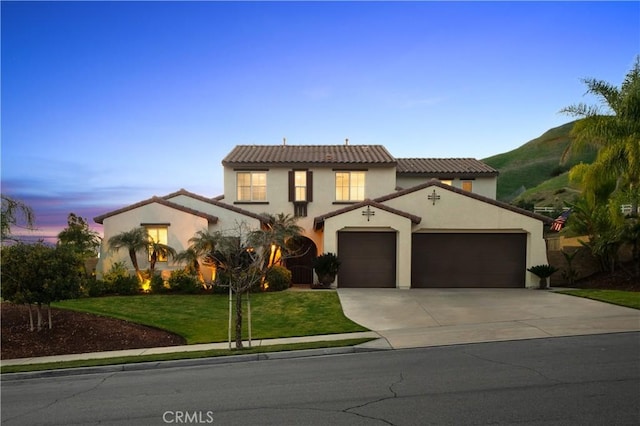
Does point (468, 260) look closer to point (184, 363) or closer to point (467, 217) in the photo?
point (467, 217)

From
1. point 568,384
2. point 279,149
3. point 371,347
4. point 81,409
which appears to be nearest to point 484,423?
point 568,384

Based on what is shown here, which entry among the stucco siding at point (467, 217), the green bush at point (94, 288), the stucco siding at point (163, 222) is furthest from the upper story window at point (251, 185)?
the green bush at point (94, 288)

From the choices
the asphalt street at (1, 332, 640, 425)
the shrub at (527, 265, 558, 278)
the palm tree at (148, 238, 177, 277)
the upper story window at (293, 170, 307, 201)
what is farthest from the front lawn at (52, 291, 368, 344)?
the shrub at (527, 265, 558, 278)

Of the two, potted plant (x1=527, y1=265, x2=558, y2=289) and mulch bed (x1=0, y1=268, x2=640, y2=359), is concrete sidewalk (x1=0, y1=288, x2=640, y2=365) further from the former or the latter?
potted plant (x1=527, y1=265, x2=558, y2=289)

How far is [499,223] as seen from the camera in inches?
763

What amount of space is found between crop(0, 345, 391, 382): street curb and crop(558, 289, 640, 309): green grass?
31.1 ft

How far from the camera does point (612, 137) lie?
1683 centimetres

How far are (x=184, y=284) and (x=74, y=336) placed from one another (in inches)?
262

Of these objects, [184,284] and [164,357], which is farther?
[184,284]

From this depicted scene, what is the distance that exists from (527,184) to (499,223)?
75171 mm

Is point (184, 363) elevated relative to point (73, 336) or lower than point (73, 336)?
elevated

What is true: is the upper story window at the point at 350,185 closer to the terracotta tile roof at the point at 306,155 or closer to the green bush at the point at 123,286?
the terracotta tile roof at the point at 306,155

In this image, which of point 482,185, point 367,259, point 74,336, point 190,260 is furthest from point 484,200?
point 74,336

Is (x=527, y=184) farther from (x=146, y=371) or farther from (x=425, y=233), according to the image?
(x=146, y=371)
